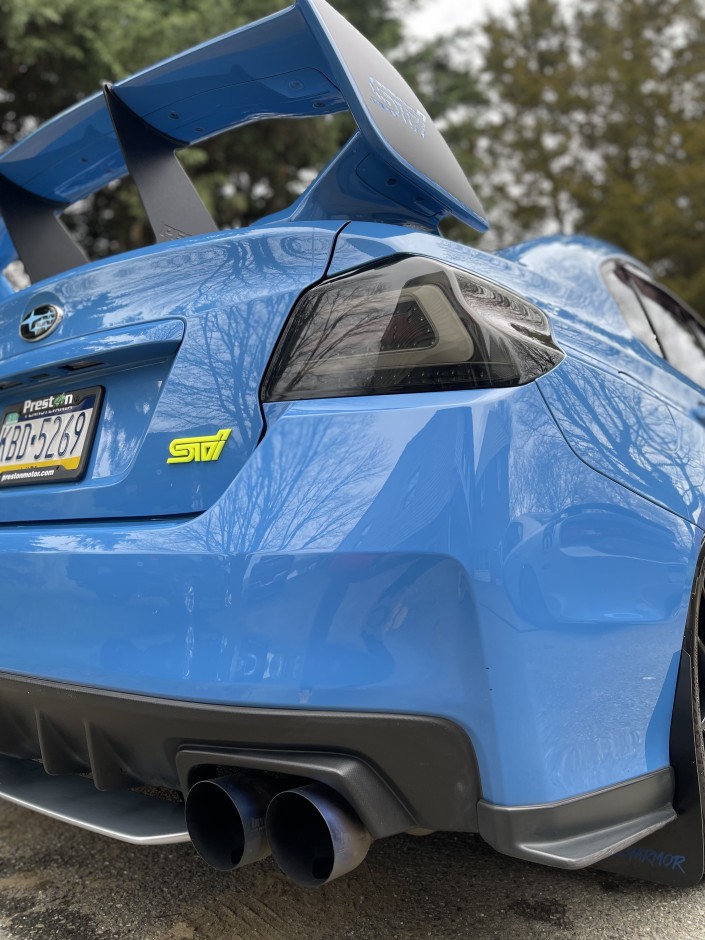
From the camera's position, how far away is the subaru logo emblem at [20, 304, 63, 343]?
1.93 meters

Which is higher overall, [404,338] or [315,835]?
[404,338]

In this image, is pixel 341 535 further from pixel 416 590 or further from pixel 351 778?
pixel 351 778

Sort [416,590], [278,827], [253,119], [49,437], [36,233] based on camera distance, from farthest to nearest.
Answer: [36,233]
[253,119]
[49,437]
[278,827]
[416,590]

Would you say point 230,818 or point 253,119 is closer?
point 230,818

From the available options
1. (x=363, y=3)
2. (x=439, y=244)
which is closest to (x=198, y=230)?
(x=439, y=244)

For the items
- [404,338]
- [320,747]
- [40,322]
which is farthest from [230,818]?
[40,322]

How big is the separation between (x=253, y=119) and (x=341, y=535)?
121 centimetres

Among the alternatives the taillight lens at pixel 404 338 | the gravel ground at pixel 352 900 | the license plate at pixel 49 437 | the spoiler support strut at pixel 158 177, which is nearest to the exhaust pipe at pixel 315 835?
the gravel ground at pixel 352 900

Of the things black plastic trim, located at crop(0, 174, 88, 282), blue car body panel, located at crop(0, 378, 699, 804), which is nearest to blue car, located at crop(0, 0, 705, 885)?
blue car body panel, located at crop(0, 378, 699, 804)

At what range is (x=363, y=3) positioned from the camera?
529 inches

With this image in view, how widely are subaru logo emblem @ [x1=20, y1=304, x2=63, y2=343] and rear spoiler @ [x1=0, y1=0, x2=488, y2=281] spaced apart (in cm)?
34

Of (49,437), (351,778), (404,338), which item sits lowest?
(351,778)

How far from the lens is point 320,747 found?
1362 mm

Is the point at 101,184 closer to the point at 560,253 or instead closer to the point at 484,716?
the point at 560,253
